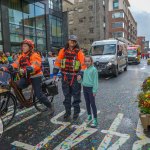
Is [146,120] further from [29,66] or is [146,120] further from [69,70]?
[29,66]

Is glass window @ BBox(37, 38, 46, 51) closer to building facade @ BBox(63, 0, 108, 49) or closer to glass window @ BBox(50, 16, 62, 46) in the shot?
glass window @ BBox(50, 16, 62, 46)

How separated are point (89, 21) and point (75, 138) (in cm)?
5479

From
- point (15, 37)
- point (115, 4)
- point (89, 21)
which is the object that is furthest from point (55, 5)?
point (115, 4)

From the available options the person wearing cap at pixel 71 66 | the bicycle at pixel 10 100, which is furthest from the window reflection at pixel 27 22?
the person wearing cap at pixel 71 66

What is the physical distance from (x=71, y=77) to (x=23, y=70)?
116 cm

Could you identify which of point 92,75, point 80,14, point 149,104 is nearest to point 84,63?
point 92,75

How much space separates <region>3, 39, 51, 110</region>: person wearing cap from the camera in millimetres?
5023

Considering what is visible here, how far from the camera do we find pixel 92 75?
4867 millimetres

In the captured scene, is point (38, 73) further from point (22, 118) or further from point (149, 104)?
point (149, 104)

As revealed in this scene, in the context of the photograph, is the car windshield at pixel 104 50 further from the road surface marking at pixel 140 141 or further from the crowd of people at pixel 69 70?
the road surface marking at pixel 140 141

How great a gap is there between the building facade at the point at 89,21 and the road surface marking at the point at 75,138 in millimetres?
51457

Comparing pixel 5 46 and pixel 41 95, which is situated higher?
pixel 5 46

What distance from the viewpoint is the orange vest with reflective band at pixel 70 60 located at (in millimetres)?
5180

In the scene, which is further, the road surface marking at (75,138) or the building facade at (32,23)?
the building facade at (32,23)
